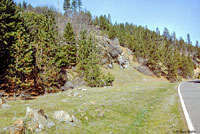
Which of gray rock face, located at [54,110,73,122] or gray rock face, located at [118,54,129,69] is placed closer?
gray rock face, located at [54,110,73,122]

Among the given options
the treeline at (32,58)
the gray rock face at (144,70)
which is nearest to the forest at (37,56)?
the treeline at (32,58)

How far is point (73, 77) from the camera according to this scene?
32.8 m

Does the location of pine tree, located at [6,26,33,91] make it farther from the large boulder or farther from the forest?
the large boulder

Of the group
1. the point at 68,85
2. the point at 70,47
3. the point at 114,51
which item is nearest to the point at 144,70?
the point at 114,51

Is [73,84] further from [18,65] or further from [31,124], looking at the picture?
[31,124]

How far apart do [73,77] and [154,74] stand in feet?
131

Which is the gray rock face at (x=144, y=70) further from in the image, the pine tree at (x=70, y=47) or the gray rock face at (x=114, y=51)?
the pine tree at (x=70, y=47)

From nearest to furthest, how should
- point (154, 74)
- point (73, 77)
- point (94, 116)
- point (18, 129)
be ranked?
point (18, 129)
point (94, 116)
point (73, 77)
point (154, 74)

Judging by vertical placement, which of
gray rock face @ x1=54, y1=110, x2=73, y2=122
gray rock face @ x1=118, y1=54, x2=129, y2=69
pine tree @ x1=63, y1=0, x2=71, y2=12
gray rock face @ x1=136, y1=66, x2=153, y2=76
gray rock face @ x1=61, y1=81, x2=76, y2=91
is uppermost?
pine tree @ x1=63, y1=0, x2=71, y2=12

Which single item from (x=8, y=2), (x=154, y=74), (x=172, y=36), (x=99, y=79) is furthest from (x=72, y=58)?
(x=172, y=36)

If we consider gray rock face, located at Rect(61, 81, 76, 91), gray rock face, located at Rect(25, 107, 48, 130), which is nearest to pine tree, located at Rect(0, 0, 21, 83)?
gray rock face, located at Rect(61, 81, 76, 91)

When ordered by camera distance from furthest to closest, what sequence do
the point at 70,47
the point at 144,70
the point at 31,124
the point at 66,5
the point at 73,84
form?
the point at 66,5 < the point at 144,70 < the point at 70,47 < the point at 73,84 < the point at 31,124

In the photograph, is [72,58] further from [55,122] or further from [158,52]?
[158,52]

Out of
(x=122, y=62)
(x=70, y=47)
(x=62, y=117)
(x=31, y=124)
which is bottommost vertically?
(x=62, y=117)
